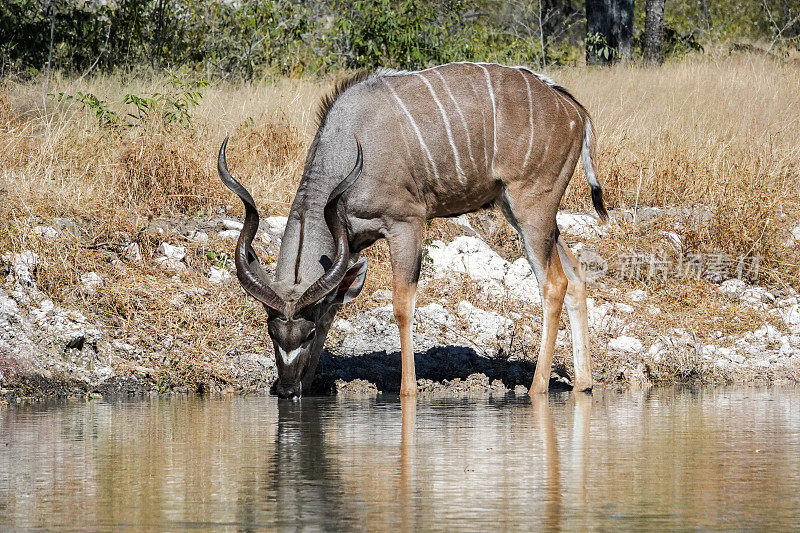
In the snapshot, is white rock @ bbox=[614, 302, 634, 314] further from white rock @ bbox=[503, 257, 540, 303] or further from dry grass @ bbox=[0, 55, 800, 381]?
white rock @ bbox=[503, 257, 540, 303]

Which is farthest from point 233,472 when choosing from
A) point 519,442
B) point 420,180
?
point 420,180

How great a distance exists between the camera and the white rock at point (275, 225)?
385 inches

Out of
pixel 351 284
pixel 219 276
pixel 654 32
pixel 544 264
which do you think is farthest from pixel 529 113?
pixel 654 32

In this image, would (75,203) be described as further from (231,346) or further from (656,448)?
(656,448)

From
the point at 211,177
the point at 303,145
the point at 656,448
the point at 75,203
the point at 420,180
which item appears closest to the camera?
the point at 656,448

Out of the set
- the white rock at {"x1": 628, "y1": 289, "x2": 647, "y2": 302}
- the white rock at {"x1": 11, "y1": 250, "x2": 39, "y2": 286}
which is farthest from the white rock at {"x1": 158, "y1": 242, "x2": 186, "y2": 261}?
the white rock at {"x1": 628, "y1": 289, "x2": 647, "y2": 302}

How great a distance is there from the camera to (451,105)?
Result: 25.6 feet

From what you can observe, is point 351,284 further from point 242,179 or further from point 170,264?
point 242,179

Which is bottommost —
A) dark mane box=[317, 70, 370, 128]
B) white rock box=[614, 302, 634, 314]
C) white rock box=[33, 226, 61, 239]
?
white rock box=[614, 302, 634, 314]

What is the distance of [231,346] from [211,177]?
2.57 meters

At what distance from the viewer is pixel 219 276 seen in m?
8.95

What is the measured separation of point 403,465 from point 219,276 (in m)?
4.60

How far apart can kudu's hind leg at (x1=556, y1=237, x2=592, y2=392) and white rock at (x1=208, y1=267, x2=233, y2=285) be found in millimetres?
2527

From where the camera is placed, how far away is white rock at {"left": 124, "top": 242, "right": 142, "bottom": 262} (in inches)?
357
